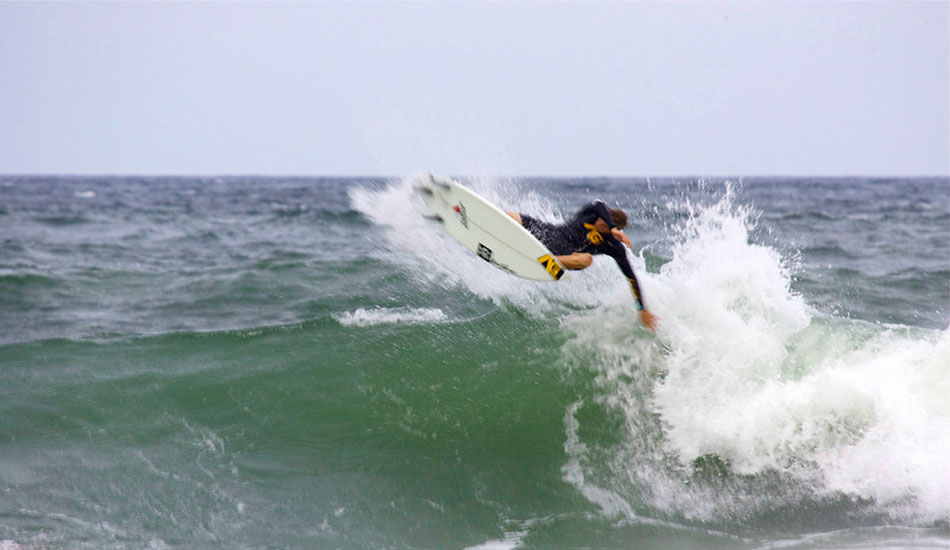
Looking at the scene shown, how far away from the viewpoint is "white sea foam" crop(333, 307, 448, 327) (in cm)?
980

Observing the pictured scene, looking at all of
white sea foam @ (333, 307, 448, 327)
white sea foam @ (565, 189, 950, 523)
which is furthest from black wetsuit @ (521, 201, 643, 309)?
white sea foam @ (333, 307, 448, 327)

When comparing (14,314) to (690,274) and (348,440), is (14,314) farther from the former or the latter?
(690,274)

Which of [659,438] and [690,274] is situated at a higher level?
[690,274]

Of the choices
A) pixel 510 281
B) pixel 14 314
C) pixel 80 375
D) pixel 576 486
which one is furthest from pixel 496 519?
pixel 14 314

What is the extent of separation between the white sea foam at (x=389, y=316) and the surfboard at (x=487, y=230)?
2544 mm

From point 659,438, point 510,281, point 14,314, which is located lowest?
point 14,314

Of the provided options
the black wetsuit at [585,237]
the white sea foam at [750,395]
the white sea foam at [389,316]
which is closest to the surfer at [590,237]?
the black wetsuit at [585,237]

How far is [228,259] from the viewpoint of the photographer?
17594 millimetres

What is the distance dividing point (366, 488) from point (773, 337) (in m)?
4.00

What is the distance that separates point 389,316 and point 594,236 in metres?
3.88

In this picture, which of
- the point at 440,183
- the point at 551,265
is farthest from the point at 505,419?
the point at 440,183

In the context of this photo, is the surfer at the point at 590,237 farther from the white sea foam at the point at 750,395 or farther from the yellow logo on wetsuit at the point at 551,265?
the white sea foam at the point at 750,395

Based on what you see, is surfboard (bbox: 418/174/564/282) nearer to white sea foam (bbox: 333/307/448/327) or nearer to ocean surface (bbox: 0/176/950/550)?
ocean surface (bbox: 0/176/950/550)

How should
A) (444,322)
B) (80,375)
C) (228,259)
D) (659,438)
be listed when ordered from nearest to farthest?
1. (659,438)
2. (80,375)
3. (444,322)
4. (228,259)
